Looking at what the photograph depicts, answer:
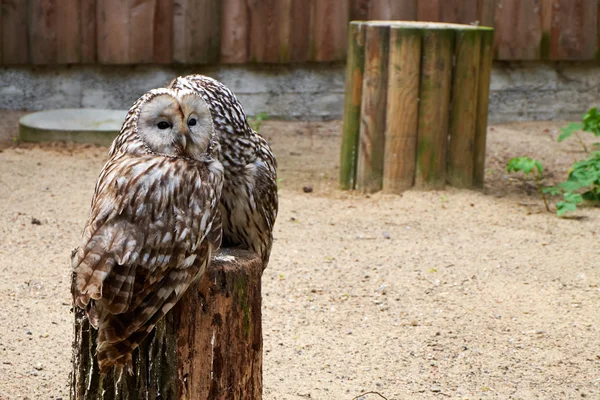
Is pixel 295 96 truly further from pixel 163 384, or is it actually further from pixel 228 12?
pixel 163 384

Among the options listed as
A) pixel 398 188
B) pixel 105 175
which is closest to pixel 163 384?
pixel 105 175

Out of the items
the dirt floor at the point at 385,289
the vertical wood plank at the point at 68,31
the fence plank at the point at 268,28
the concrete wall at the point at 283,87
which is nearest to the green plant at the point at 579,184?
the dirt floor at the point at 385,289

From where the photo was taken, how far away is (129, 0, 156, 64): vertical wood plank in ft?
25.9

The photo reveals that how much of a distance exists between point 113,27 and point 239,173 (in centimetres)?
509

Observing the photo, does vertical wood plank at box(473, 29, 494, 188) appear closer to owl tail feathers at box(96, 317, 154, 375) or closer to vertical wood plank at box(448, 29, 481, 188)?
vertical wood plank at box(448, 29, 481, 188)

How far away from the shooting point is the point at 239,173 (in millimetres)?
3234

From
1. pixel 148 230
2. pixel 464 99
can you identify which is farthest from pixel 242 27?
pixel 148 230

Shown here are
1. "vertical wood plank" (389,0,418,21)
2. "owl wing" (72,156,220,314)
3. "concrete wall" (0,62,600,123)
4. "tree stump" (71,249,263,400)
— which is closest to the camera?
"owl wing" (72,156,220,314)

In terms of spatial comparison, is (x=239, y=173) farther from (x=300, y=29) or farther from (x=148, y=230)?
(x=300, y=29)

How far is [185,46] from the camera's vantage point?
318 inches

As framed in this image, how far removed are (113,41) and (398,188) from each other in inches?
123

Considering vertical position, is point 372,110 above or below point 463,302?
above

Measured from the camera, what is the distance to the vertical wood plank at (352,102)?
6.41 meters

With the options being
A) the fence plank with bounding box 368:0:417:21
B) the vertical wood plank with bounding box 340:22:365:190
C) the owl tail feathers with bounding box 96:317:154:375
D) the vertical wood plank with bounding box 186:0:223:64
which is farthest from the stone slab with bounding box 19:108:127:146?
the owl tail feathers with bounding box 96:317:154:375
